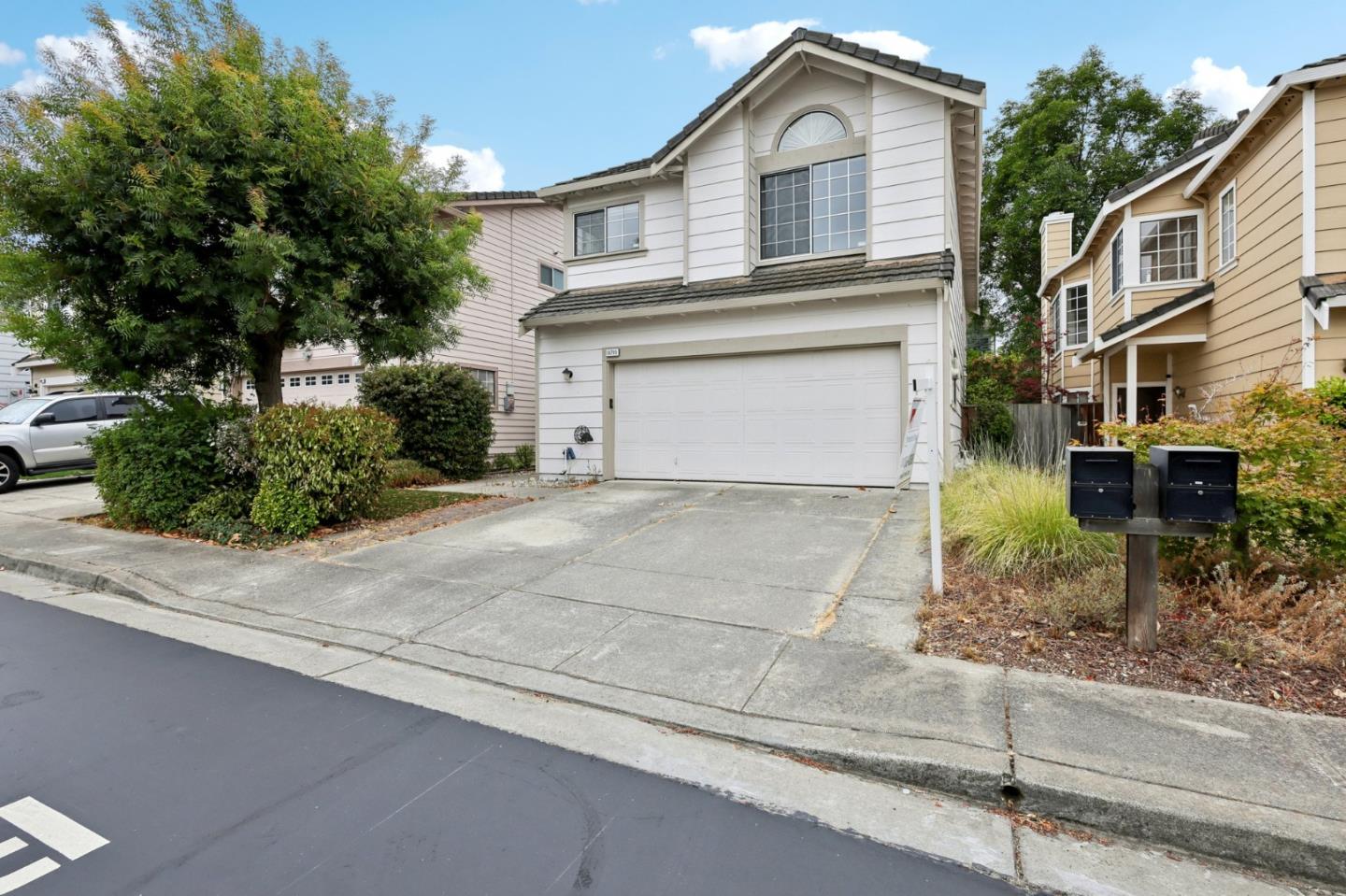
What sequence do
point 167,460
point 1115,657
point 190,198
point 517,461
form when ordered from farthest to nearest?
point 517,461 < point 167,460 < point 190,198 < point 1115,657

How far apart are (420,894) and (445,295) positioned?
7320 millimetres

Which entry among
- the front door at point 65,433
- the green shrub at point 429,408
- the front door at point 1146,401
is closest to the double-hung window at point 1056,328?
the front door at point 1146,401

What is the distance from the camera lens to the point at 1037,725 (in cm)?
295

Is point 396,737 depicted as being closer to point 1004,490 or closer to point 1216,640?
point 1216,640

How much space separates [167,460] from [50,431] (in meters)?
7.67

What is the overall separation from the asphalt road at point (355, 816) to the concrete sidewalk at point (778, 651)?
594 mm

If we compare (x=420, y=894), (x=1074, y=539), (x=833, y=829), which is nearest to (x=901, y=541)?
(x=1074, y=539)

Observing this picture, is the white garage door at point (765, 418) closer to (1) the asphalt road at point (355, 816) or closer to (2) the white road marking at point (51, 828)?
(1) the asphalt road at point (355, 816)

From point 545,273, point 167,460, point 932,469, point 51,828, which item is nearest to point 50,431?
point 167,460

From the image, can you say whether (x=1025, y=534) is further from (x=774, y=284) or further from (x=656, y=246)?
(x=656, y=246)

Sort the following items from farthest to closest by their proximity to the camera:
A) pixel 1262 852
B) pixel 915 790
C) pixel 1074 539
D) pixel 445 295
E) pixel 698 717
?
pixel 445 295 < pixel 1074 539 < pixel 698 717 < pixel 915 790 < pixel 1262 852

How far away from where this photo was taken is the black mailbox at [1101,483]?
134 inches

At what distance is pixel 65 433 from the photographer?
12602 mm

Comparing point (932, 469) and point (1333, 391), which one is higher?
point (1333, 391)
